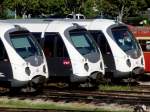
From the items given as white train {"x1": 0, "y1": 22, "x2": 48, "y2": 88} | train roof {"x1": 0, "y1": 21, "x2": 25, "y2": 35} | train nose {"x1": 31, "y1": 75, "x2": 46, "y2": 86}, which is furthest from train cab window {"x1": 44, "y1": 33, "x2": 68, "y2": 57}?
train roof {"x1": 0, "y1": 21, "x2": 25, "y2": 35}

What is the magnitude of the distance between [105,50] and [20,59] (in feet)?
15.1

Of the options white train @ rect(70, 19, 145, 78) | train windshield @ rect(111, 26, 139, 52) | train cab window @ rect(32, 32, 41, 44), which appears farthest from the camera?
train windshield @ rect(111, 26, 139, 52)

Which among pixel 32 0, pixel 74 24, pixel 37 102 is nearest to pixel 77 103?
pixel 37 102

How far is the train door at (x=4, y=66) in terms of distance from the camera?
771 inches

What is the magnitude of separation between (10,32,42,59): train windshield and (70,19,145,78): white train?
3.09 m

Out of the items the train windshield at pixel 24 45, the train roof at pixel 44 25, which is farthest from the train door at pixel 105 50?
the train windshield at pixel 24 45

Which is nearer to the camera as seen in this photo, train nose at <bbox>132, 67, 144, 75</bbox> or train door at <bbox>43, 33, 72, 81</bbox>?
train door at <bbox>43, 33, 72, 81</bbox>

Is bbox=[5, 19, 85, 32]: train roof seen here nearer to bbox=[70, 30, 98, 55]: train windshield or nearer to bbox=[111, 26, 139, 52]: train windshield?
bbox=[70, 30, 98, 55]: train windshield

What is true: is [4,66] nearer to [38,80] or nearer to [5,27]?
[38,80]

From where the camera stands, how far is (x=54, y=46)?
21844 millimetres

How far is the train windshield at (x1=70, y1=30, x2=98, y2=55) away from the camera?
21.5 meters

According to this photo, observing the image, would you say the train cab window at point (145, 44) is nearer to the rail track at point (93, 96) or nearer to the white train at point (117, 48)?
the white train at point (117, 48)

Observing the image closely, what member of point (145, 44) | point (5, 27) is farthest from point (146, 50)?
point (5, 27)

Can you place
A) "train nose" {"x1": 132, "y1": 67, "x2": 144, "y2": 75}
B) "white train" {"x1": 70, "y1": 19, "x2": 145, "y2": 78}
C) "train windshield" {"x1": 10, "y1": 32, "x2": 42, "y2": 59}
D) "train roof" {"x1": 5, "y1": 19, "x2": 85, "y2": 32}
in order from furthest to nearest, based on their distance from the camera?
1. "train nose" {"x1": 132, "y1": 67, "x2": 144, "y2": 75}
2. "white train" {"x1": 70, "y1": 19, "x2": 145, "y2": 78}
3. "train roof" {"x1": 5, "y1": 19, "x2": 85, "y2": 32}
4. "train windshield" {"x1": 10, "y1": 32, "x2": 42, "y2": 59}
